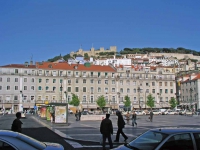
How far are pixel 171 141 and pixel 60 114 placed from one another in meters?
23.3

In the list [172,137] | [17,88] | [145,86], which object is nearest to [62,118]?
→ [172,137]

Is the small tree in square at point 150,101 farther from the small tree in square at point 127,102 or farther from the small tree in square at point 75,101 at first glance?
the small tree in square at point 75,101

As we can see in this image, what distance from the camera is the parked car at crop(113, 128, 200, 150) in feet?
23.0

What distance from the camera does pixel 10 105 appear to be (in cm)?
7875

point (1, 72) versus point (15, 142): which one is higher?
point (1, 72)

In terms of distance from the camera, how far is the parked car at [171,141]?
7.00m

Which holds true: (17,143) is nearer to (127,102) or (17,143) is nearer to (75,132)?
(75,132)

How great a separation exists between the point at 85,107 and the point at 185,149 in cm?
7760

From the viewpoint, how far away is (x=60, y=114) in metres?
29.5

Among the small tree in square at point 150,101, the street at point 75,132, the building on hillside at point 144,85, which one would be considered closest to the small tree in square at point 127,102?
the building on hillside at point 144,85

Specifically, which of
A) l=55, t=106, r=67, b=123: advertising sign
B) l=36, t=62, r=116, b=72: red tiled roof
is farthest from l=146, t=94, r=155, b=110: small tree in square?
l=55, t=106, r=67, b=123: advertising sign

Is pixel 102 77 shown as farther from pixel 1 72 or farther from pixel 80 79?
pixel 1 72

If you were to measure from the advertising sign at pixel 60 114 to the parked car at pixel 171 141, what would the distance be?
862 inches

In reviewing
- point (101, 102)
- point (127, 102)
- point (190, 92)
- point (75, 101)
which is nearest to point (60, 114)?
point (75, 101)
